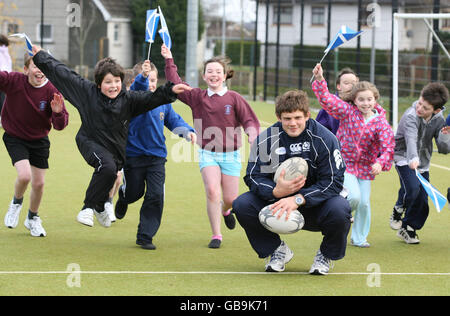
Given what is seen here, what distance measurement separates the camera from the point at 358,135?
7.18 m

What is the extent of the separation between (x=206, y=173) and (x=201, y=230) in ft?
2.89

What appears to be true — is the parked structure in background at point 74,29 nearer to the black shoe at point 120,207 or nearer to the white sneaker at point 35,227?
the black shoe at point 120,207

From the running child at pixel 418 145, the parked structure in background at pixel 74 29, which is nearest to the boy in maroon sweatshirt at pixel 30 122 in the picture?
the running child at pixel 418 145

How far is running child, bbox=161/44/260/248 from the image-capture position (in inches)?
285

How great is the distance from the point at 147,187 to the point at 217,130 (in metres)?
0.79

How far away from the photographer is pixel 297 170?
233 inches

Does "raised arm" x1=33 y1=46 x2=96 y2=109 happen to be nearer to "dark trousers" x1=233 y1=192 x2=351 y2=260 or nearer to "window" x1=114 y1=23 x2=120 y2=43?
"dark trousers" x1=233 y1=192 x2=351 y2=260

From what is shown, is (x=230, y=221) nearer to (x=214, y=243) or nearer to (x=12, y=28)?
(x=214, y=243)

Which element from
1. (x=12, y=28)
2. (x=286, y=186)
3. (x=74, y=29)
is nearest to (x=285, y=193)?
(x=286, y=186)

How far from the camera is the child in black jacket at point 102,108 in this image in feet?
22.0

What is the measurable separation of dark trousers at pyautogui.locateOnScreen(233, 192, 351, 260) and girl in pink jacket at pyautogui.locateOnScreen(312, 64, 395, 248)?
117 centimetres

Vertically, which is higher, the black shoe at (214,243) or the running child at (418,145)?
the running child at (418,145)

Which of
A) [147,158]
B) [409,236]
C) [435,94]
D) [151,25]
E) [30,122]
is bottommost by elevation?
[409,236]
